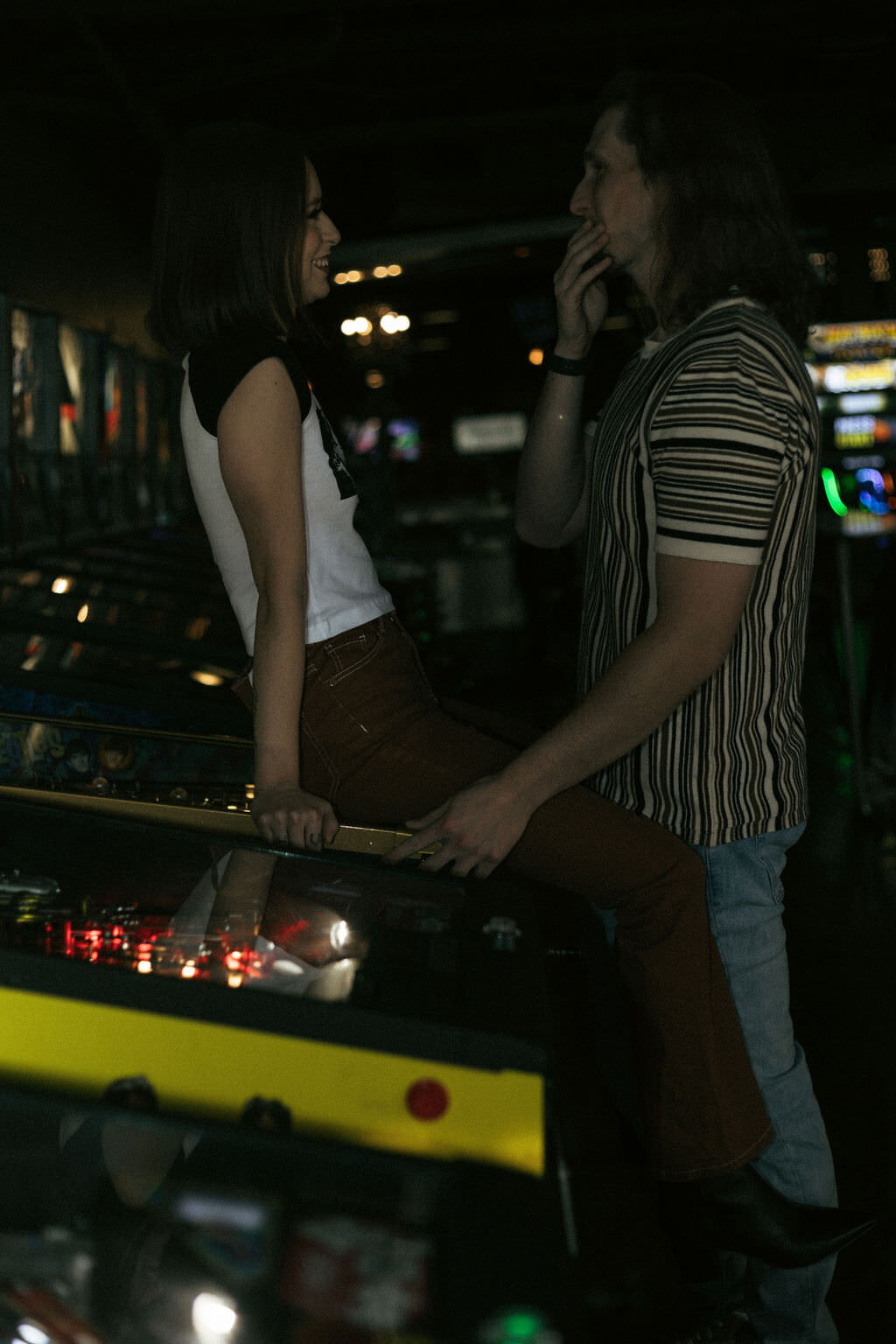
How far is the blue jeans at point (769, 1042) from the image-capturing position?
1413 mm

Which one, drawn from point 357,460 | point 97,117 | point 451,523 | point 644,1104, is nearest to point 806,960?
point 644,1104

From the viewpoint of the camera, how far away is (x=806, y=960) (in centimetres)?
333

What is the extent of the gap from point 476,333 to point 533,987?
44.2 feet

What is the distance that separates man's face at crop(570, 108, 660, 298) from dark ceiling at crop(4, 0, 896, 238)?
4241 millimetres

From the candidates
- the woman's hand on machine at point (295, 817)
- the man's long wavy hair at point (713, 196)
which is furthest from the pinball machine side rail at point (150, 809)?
the man's long wavy hair at point (713, 196)

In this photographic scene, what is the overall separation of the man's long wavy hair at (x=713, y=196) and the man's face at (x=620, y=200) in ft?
0.06

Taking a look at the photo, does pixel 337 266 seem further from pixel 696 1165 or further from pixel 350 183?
pixel 696 1165

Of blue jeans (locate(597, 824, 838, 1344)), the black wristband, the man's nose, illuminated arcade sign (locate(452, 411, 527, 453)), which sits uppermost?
illuminated arcade sign (locate(452, 411, 527, 453))

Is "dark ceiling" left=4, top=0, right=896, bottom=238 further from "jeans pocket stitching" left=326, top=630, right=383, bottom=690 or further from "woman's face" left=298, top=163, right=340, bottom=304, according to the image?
"jeans pocket stitching" left=326, top=630, right=383, bottom=690

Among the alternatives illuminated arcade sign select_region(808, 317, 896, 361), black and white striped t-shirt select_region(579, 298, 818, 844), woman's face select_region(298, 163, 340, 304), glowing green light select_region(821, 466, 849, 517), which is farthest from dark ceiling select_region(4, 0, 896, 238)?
black and white striped t-shirt select_region(579, 298, 818, 844)

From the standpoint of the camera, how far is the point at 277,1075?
920 mm

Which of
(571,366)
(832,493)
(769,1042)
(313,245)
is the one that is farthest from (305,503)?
(832,493)

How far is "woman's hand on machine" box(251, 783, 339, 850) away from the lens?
51.7 inches

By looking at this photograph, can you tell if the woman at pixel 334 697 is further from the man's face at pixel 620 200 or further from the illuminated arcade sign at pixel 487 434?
the illuminated arcade sign at pixel 487 434
